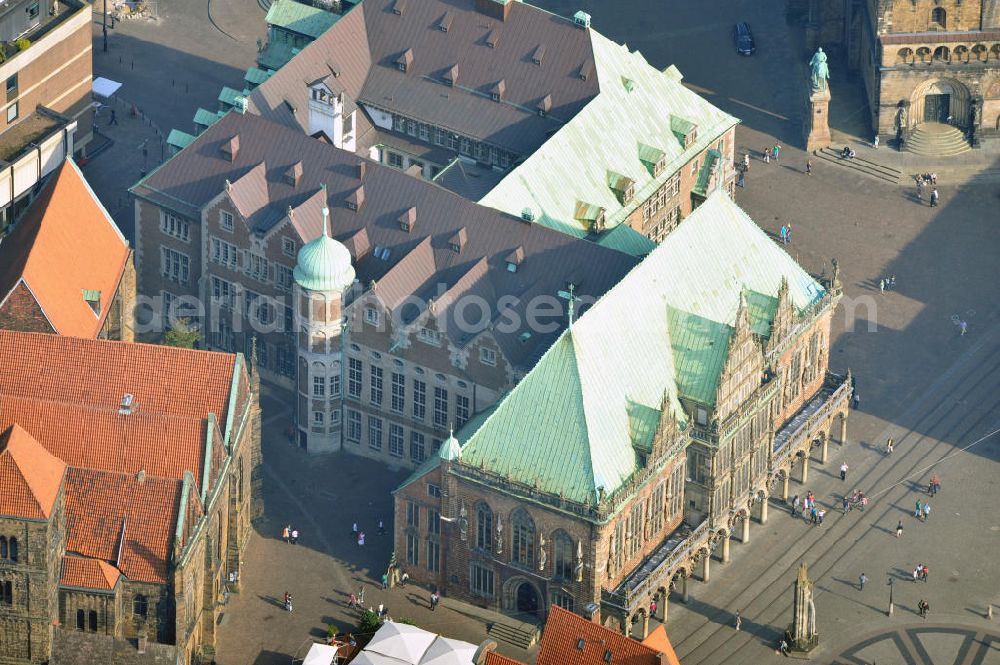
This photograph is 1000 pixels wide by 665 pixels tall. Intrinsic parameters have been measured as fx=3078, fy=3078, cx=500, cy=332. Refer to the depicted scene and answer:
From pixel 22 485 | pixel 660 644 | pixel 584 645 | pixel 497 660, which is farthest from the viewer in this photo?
pixel 660 644

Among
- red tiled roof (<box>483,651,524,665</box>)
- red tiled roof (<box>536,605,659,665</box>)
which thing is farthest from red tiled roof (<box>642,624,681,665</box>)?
red tiled roof (<box>483,651,524,665</box>)

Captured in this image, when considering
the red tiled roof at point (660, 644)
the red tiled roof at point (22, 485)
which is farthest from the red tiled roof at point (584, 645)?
the red tiled roof at point (22, 485)

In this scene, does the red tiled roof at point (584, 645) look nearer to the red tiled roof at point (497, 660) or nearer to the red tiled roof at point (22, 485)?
the red tiled roof at point (497, 660)

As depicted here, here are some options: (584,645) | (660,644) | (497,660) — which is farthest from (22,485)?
(660,644)

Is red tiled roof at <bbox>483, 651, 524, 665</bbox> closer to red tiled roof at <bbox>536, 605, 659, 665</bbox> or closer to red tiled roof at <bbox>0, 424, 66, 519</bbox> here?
red tiled roof at <bbox>536, 605, 659, 665</bbox>

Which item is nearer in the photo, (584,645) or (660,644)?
(584,645)

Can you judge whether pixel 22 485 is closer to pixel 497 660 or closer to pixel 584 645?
pixel 497 660

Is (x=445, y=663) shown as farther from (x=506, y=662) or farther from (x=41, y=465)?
(x=41, y=465)

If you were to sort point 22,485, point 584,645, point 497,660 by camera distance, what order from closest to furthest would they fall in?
1. point 22,485
2. point 497,660
3. point 584,645
